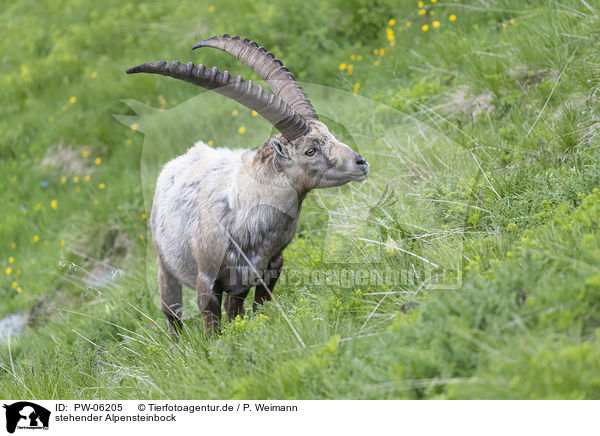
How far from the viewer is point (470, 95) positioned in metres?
7.98

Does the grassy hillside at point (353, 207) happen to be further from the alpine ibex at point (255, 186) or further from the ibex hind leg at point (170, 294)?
the alpine ibex at point (255, 186)

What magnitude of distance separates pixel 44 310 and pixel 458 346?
745 cm

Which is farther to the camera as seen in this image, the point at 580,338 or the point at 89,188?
the point at 89,188

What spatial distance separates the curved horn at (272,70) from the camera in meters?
5.57

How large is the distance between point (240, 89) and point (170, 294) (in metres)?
2.54

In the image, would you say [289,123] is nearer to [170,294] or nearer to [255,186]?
[255,186]

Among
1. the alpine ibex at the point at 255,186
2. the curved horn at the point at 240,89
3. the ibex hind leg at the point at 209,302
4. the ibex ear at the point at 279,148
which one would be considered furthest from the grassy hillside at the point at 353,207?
the curved horn at the point at 240,89

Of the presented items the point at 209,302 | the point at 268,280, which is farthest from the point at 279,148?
the point at 209,302

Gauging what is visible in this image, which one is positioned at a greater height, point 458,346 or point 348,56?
point 348,56

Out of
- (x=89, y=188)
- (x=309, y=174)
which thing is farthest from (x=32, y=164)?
(x=309, y=174)

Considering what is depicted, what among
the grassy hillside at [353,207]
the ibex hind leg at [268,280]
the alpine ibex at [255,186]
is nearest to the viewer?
the grassy hillside at [353,207]

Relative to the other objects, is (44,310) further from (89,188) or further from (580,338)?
(580,338)

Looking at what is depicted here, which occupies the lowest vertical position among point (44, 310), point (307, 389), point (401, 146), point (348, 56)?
point (44, 310)

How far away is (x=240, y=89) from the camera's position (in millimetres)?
5070
